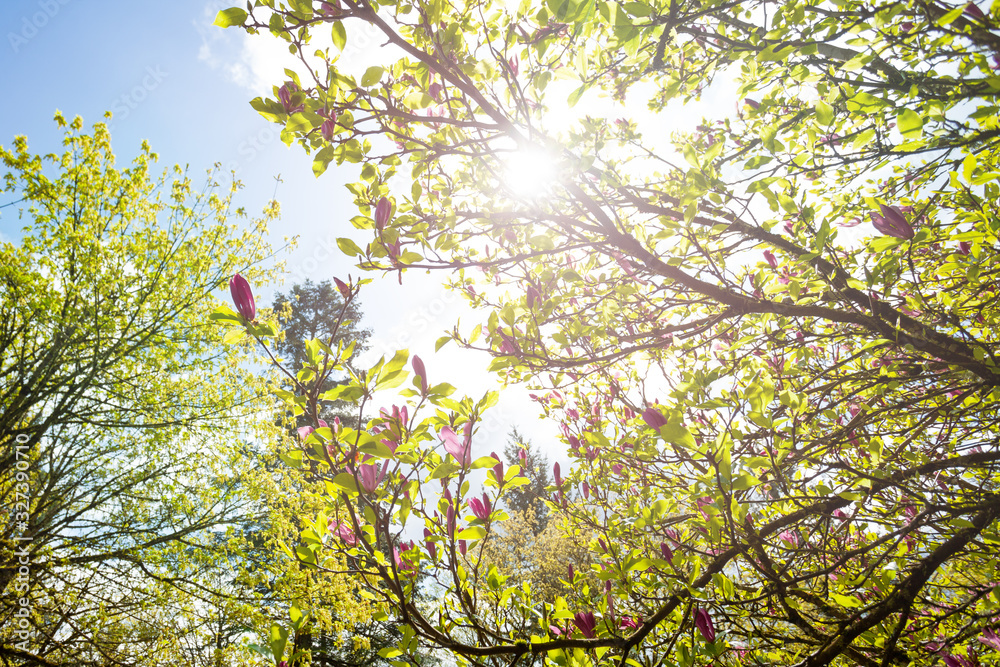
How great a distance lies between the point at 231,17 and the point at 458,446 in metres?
1.45

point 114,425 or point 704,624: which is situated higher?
point 114,425

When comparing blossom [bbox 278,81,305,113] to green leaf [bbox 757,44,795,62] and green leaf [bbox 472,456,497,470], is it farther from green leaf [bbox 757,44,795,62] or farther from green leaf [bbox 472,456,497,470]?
green leaf [bbox 757,44,795,62]

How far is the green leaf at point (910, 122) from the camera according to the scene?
4.17 ft

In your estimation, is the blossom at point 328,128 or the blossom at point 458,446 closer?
the blossom at point 458,446

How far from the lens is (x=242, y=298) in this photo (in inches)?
43.0

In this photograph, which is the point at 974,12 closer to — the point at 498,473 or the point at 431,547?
the point at 498,473

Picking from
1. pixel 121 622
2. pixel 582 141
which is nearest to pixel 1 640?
pixel 121 622

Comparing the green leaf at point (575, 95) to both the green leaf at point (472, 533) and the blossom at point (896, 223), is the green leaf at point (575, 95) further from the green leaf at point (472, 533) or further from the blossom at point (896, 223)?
the green leaf at point (472, 533)

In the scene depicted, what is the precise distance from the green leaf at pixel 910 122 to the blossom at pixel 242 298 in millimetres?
2020

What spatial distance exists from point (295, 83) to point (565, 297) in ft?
4.22

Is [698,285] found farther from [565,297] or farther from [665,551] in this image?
[665,551]

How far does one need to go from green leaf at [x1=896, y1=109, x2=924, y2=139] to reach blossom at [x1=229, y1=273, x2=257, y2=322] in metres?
2.02

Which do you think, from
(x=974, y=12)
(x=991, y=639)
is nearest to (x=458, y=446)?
(x=974, y=12)

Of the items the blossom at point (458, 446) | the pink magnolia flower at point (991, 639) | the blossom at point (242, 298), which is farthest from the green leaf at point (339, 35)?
the pink magnolia flower at point (991, 639)
